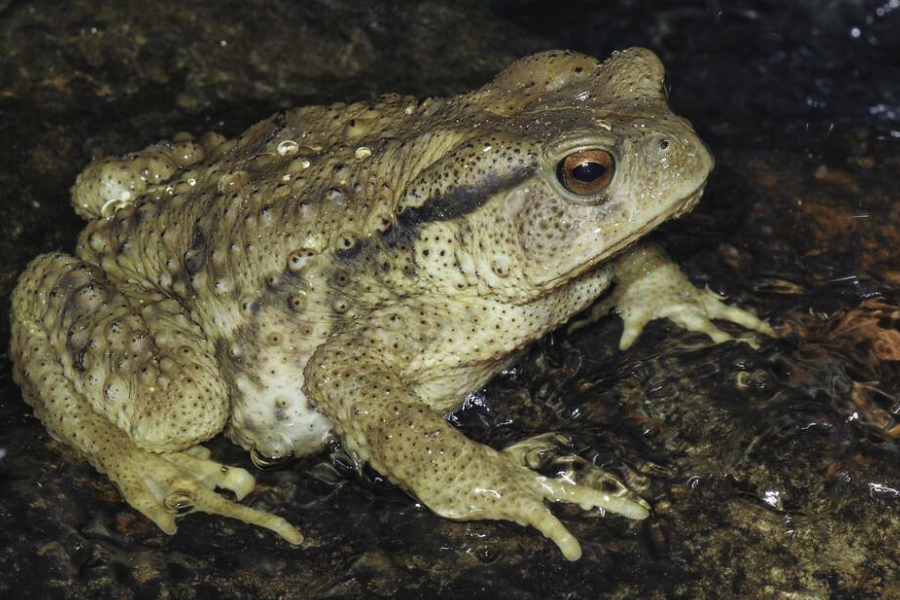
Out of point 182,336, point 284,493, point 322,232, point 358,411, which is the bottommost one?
point 284,493

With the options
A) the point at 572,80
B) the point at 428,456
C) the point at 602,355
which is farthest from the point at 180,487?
the point at 572,80

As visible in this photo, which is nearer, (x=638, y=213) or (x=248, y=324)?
(x=638, y=213)

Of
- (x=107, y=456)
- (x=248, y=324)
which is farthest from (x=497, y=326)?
(x=107, y=456)

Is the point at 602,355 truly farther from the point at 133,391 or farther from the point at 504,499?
the point at 133,391

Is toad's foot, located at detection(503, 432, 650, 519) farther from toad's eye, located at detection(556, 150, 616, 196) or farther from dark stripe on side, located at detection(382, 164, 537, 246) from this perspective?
toad's eye, located at detection(556, 150, 616, 196)

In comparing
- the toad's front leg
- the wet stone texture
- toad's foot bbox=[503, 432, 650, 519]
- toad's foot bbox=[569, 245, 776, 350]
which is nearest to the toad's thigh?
the wet stone texture

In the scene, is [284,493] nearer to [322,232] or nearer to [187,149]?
[322,232]

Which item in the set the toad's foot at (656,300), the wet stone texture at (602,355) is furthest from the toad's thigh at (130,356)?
the toad's foot at (656,300)
